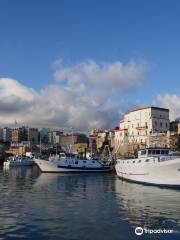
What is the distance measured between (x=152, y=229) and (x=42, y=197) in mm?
Result: 19763

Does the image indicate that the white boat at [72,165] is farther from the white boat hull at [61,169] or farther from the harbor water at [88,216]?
the harbor water at [88,216]

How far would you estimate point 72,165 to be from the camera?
317ft

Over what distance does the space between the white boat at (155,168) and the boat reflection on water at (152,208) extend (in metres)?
3.33

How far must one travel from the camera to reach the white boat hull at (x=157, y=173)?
52562 millimetres

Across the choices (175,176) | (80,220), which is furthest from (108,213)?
(175,176)

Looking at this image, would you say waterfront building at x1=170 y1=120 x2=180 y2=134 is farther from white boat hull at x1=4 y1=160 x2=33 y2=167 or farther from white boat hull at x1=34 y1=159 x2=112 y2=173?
white boat hull at x1=34 y1=159 x2=112 y2=173

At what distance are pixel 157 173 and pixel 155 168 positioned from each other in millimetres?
751

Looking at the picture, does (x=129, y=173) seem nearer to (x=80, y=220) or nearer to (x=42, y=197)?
(x=42, y=197)

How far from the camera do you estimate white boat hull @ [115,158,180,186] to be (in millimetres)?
52562

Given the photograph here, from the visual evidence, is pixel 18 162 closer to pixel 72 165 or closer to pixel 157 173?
pixel 72 165

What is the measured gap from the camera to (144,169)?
59438mm

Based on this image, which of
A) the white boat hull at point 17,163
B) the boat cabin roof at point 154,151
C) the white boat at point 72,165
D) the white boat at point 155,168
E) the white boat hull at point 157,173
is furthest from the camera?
the white boat hull at point 17,163

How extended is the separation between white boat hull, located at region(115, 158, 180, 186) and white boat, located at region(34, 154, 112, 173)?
31.6m

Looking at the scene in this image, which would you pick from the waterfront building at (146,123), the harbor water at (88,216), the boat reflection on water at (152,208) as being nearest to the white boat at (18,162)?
the waterfront building at (146,123)
